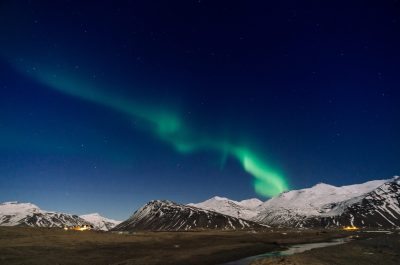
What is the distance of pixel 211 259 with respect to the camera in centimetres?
7044

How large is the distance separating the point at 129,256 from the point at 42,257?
15368mm

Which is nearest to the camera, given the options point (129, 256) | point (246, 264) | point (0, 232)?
point (246, 264)

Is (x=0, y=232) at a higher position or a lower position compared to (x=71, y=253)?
higher

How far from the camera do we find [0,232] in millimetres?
93688

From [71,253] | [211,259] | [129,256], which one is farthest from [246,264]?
[71,253]

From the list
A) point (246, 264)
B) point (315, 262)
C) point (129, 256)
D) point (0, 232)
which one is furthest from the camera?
point (0, 232)

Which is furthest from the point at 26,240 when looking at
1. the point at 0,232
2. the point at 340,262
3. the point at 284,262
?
the point at 340,262

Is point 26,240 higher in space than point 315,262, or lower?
higher

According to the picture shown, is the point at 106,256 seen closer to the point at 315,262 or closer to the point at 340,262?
the point at 315,262

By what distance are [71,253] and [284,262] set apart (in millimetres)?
37827

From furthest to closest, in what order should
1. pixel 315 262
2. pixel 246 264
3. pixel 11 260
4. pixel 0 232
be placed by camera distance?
pixel 0 232, pixel 246 264, pixel 315 262, pixel 11 260

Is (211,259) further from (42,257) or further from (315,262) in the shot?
(42,257)

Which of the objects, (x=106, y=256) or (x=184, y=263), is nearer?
(x=184, y=263)

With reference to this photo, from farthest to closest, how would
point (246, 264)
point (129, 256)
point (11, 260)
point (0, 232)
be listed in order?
point (0, 232)
point (129, 256)
point (246, 264)
point (11, 260)
